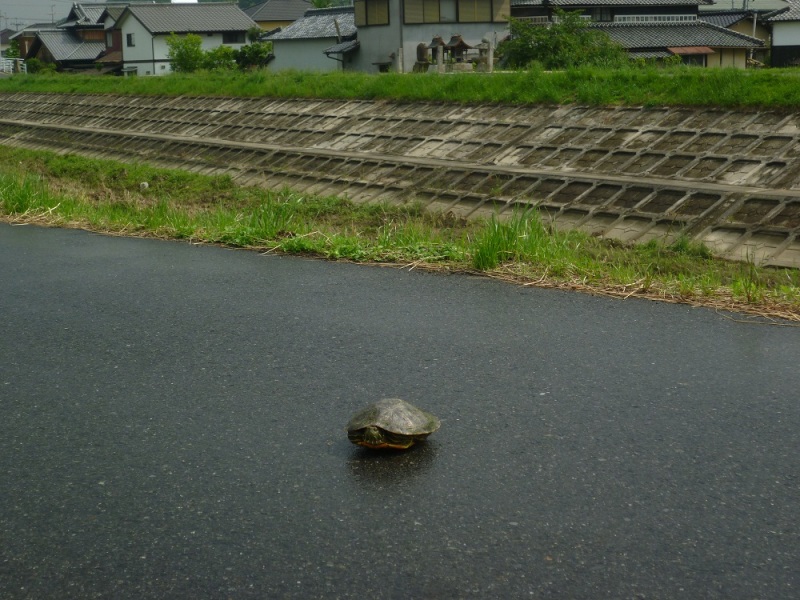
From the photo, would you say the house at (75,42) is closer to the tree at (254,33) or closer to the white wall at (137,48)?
the white wall at (137,48)

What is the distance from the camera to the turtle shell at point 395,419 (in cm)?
432

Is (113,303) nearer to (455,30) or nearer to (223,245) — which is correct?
(223,245)

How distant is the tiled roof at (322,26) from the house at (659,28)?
25.4 ft

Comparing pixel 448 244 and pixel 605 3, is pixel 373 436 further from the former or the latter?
pixel 605 3

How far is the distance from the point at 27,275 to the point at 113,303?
5.28 feet

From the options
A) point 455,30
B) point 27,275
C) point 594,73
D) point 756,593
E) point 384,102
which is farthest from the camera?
point 455,30

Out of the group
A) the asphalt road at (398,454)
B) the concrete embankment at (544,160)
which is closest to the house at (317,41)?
the concrete embankment at (544,160)

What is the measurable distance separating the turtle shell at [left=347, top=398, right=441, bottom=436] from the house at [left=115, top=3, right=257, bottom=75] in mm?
50101

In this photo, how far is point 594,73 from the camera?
60.0 ft

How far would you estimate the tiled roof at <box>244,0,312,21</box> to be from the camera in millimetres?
62594

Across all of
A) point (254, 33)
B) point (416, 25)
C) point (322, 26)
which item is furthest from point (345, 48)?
point (254, 33)

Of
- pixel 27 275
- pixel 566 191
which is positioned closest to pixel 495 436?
pixel 27 275

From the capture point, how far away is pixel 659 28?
4053 cm

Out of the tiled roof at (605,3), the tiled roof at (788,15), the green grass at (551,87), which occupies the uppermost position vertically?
the tiled roof at (605,3)
